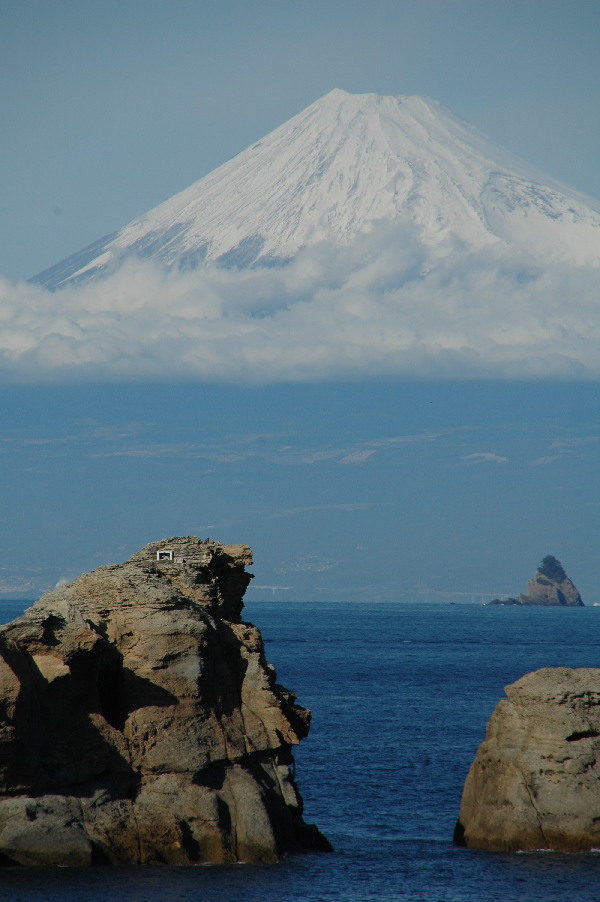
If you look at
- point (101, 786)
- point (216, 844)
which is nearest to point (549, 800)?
point (216, 844)

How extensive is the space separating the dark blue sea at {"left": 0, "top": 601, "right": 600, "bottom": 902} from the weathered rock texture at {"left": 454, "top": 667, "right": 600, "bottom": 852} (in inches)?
28.1

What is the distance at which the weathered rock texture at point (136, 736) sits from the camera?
27641 mm

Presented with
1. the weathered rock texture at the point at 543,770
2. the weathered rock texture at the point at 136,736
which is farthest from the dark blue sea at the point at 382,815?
the weathered rock texture at the point at 136,736

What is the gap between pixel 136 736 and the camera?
30188mm

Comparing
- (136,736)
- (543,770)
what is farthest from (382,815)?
(136,736)

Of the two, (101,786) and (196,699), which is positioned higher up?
(196,699)

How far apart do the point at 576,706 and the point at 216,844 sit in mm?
12860

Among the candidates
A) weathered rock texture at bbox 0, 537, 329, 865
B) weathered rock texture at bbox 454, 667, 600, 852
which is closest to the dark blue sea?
weathered rock texture at bbox 454, 667, 600, 852

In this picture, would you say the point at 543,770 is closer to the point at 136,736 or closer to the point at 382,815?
the point at 382,815

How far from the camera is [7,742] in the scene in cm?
2716

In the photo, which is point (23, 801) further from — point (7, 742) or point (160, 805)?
point (160, 805)

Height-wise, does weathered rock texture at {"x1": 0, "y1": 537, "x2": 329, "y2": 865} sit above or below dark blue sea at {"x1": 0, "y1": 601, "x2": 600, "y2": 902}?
above

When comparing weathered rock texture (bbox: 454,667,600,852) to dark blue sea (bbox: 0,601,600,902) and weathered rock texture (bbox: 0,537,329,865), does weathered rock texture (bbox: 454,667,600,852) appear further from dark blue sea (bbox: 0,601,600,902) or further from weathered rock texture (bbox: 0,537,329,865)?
weathered rock texture (bbox: 0,537,329,865)

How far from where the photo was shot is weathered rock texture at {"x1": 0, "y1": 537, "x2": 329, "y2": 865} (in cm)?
2764
